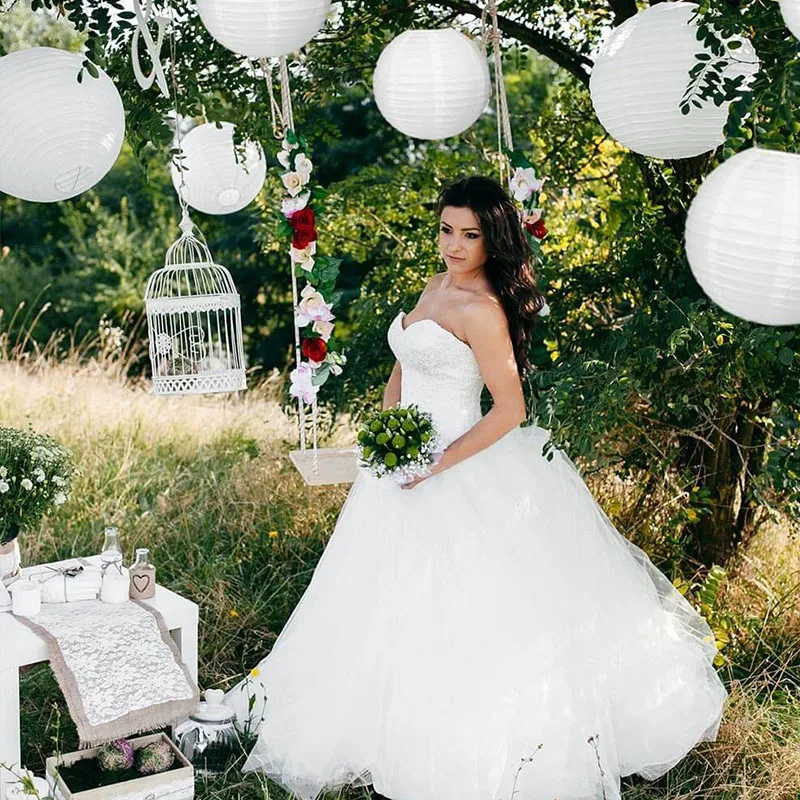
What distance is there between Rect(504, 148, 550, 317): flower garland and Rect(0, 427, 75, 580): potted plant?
1788 millimetres

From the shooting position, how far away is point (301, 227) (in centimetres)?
369

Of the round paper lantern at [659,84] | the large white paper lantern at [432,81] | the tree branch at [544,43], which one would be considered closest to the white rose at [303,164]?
the large white paper lantern at [432,81]

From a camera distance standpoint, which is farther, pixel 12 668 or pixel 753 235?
pixel 12 668

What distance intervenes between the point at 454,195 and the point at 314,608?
148cm

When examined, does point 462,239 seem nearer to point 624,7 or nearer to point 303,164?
point 303,164

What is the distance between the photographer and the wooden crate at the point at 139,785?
329 cm

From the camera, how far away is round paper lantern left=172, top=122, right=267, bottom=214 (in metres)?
4.27

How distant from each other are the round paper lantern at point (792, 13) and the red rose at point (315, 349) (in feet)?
6.12

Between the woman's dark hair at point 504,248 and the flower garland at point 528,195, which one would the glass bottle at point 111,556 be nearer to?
the woman's dark hair at point 504,248

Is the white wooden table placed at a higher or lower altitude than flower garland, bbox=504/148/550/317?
lower

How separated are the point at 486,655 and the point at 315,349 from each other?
115cm

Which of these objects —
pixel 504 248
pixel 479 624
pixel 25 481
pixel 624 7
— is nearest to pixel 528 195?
pixel 504 248

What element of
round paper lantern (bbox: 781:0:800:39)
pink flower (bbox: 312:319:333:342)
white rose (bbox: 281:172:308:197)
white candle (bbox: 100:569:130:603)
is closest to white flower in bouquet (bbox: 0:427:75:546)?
white candle (bbox: 100:569:130:603)

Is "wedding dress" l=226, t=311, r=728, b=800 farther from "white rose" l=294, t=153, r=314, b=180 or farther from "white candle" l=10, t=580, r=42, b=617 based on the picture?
"white candle" l=10, t=580, r=42, b=617
